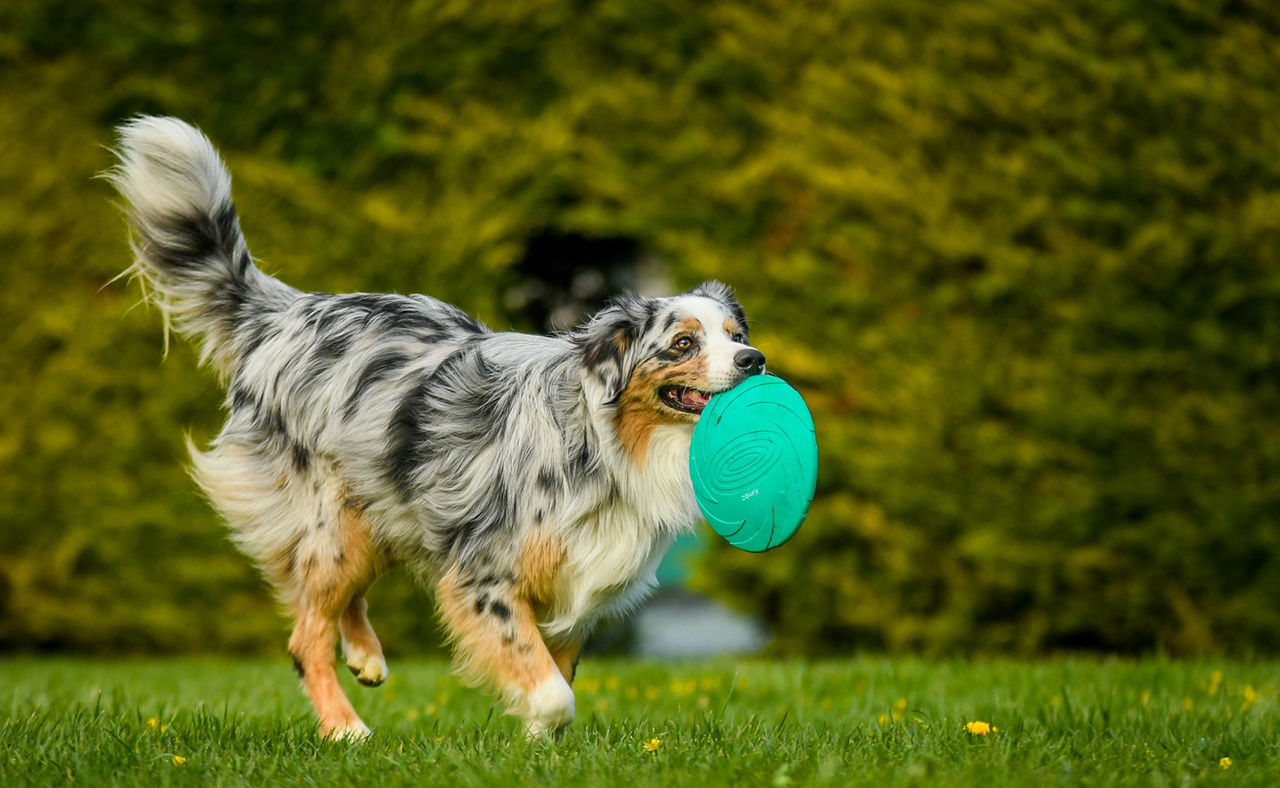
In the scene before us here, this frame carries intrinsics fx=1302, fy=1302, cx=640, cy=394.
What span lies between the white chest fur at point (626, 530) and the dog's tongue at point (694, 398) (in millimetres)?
95

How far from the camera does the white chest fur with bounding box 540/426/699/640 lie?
4168mm

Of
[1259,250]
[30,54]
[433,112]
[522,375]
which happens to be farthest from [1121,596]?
[30,54]

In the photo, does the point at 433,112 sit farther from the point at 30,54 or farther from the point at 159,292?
the point at 159,292

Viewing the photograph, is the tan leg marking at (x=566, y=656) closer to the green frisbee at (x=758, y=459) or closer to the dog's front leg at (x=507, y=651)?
the dog's front leg at (x=507, y=651)

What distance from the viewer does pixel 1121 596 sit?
688 cm

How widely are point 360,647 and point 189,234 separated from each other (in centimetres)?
168

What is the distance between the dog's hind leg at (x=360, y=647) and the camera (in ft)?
15.3

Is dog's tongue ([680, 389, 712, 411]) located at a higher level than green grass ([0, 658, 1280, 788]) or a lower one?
higher

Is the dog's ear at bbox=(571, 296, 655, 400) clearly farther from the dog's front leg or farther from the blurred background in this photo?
the blurred background

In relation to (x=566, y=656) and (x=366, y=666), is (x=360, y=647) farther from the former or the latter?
(x=566, y=656)

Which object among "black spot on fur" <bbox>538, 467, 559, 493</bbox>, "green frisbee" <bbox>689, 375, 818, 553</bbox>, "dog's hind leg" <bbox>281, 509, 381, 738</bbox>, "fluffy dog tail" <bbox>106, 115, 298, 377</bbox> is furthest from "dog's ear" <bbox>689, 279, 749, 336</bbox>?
"fluffy dog tail" <bbox>106, 115, 298, 377</bbox>

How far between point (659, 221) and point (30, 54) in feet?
13.3

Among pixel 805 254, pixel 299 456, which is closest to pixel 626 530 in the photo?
pixel 299 456

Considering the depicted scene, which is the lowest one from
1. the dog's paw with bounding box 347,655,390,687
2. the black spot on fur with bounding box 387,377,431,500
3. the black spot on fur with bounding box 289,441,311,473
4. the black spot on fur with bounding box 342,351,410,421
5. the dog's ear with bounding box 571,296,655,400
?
the dog's paw with bounding box 347,655,390,687
